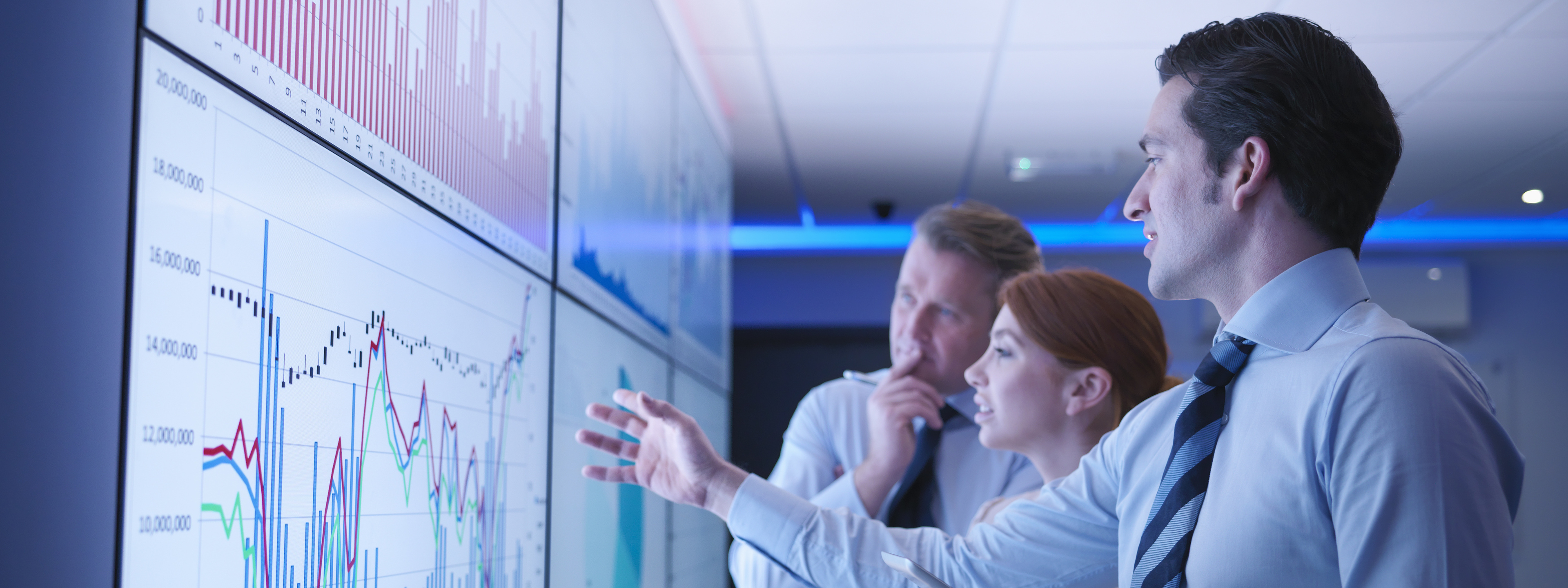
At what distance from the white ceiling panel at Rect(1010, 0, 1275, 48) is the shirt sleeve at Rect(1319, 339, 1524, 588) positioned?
6.50ft

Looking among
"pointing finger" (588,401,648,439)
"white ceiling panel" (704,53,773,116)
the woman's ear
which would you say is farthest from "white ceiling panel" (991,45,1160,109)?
"pointing finger" (588,401,648,439)

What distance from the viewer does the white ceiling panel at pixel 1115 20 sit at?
277 centimetres

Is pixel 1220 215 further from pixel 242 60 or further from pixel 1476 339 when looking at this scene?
pixel 1476 339

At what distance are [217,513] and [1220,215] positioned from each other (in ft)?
3.27

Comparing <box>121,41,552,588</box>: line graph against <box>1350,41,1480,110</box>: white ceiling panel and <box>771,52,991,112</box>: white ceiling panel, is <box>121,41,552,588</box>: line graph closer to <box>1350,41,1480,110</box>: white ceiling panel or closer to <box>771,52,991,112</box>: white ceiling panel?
<box>771,52,991,112</box>: white ceiling panel

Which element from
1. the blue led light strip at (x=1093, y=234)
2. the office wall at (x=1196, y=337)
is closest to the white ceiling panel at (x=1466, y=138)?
the blue led light strip at (x=1093, y=234)

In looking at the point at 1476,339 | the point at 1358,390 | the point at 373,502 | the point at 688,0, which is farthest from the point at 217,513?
the point at 1476,339

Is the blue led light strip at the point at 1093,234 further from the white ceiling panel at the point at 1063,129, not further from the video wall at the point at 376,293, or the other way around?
the video wall at the point at 376,293

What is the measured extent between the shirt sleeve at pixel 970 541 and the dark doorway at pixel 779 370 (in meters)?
4.39

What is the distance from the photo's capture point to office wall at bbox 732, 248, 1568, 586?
5211 mm

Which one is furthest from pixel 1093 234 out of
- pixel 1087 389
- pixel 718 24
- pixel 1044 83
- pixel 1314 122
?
pixel 1314 122

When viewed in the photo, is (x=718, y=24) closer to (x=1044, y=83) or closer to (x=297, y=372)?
(x=1044, y=83)

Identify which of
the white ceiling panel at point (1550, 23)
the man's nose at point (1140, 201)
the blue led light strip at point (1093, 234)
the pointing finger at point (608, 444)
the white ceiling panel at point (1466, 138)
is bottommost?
the pointing finger at point (608, 444)

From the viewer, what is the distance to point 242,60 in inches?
33.7
